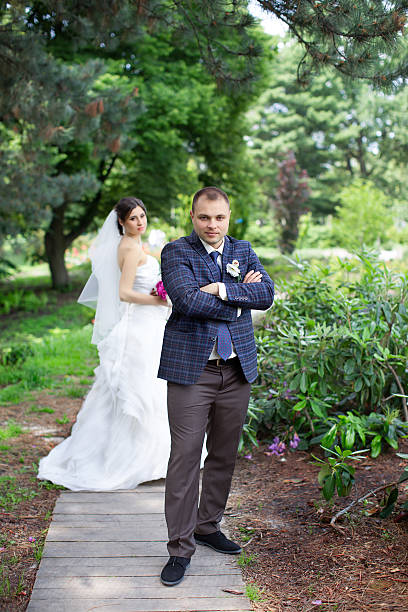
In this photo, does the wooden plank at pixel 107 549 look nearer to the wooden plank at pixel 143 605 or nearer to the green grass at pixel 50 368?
the wooden plank at pixel 143 605

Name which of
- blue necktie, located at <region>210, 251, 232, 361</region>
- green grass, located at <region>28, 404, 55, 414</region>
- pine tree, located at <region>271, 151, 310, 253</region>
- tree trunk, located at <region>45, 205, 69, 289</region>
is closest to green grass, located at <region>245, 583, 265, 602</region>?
blue necktie, located at <region>210, 251, 232, 361</region>

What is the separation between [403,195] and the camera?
119 feet

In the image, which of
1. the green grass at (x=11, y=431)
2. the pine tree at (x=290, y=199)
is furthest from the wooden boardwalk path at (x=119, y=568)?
the pine tree at (x=290, y=199)

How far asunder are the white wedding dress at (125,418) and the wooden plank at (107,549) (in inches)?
35.1

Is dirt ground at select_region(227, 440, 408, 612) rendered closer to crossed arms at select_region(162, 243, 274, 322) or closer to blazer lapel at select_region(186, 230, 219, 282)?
crossed arms at select_region(162, 243, 274, 322)

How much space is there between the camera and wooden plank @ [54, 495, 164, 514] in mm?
3834

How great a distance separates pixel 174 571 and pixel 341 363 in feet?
7.47

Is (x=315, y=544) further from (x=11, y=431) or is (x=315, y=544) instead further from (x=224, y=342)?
(x=11, y=431)

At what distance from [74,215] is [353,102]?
2176cm

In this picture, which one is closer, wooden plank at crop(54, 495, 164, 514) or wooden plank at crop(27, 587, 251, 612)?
wooden plank at crop(27, 587, 251, 612)

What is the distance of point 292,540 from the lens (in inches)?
133

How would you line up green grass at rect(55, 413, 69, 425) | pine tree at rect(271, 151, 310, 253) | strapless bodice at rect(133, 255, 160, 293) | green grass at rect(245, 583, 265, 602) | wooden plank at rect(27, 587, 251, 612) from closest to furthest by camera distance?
wooden plank at rect(27, 587, 251, 612)
green grass at rect(245, 583, 265, 602)
strapless bodice at rect(133, 255, 160, 293)
green grass at rect(55, 413, 69, 425)
pine tree at rect(271, 151, 310, 253)

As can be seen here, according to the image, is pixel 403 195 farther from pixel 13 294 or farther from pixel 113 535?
pixel 113 535

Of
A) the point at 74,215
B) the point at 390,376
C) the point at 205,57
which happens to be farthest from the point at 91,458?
the point at 74,215
